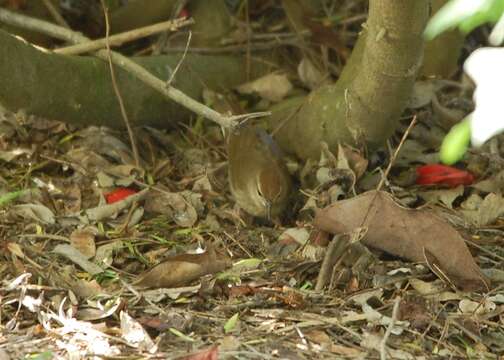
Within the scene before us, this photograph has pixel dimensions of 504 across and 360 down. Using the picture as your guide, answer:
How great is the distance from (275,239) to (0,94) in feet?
4.94

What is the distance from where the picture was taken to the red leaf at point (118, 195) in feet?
14.6

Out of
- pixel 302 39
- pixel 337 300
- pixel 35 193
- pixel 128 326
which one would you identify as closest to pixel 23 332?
pixel 128 326

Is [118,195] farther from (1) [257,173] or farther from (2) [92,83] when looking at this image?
(1) [257,173]

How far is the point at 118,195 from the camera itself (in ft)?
14.7

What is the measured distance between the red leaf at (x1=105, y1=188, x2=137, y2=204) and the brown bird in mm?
558

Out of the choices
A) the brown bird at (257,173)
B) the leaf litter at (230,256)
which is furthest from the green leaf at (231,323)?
the brown bird at (257,173)

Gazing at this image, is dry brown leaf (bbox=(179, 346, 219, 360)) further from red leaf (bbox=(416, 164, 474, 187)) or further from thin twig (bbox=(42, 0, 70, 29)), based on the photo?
thin twig (bbox=(42, 0, 70, 29))

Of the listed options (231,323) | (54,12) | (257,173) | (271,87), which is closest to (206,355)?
(231,323)

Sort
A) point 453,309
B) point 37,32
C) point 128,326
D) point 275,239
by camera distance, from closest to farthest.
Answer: point 128,326 → point 453,309 → point 275,239 → point 37,32

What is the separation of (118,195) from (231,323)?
1550 mm

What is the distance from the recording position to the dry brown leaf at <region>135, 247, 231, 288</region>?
3.44 metres

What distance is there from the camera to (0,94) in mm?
4172

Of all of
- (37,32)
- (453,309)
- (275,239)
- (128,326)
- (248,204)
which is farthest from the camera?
(37,32)

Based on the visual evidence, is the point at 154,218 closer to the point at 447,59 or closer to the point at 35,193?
the point at 35,193
